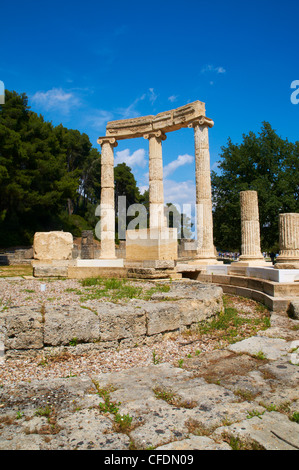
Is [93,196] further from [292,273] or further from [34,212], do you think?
[292,273]

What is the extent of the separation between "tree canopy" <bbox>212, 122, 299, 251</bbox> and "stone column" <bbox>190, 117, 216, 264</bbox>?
6570mm

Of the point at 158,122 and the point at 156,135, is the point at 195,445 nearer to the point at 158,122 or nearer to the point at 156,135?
the point at 156,135

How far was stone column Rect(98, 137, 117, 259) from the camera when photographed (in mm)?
18938

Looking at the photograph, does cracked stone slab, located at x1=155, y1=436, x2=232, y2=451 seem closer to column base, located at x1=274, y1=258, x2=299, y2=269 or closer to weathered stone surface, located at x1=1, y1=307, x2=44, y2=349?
weathered stone surface, located at x1=1, y1=307, x2=44, y2=349

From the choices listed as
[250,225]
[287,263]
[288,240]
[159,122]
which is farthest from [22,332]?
[159,122]

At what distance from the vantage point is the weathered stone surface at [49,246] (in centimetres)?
1277

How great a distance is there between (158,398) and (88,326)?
159 cm

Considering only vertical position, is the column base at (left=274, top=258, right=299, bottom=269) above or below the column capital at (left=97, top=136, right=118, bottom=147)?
below

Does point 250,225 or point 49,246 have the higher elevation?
point 250,225

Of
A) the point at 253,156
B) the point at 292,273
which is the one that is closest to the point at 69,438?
the point at 292,273

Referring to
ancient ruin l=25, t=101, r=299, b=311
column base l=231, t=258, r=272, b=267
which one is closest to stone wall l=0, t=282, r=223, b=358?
ancient ruin l=25, t=101, r=299, b=311

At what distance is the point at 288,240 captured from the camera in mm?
9266
